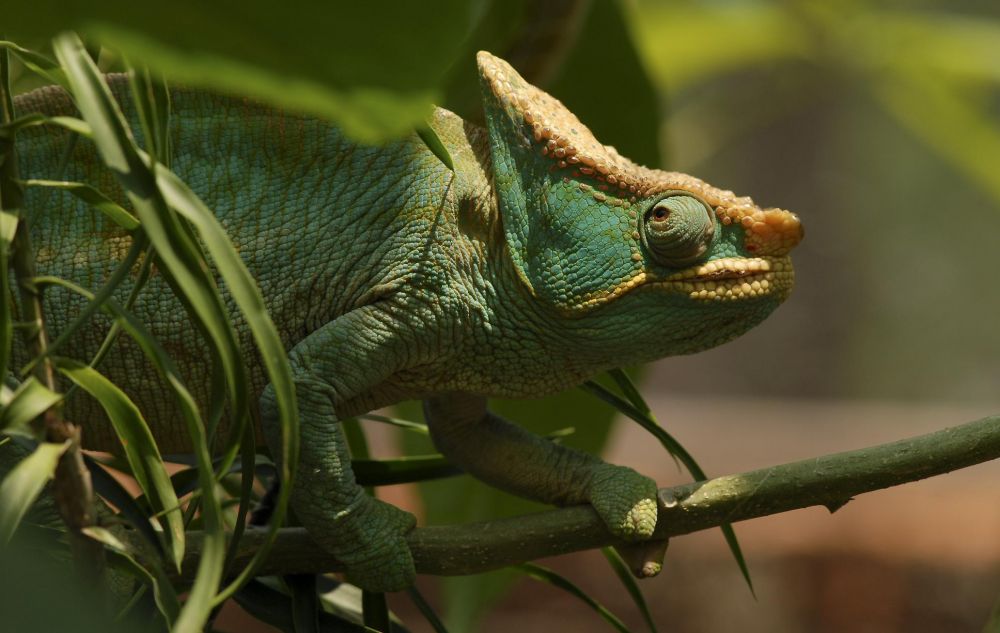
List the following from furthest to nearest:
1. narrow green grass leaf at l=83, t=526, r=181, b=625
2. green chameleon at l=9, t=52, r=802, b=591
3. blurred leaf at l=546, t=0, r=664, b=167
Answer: blurred leaf at l=546, t=0, r=664, b=167
green chameleon at l=9, t=52, r=802, b=591
narrow green grass leaf at l=83, t=526, r=181, b=625

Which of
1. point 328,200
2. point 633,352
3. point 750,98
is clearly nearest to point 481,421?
point 633,352

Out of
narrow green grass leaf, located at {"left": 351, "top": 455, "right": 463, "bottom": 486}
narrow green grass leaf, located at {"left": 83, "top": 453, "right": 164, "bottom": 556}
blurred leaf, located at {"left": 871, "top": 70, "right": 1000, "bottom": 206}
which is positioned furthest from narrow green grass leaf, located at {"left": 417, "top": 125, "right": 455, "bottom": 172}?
Result: blurred leaf, located at {"left": 871, "top": 70, "right": 1000, "bottom": 206}

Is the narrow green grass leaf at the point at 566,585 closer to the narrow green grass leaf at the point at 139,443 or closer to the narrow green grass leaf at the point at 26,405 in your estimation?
the narrow green grass leaf at the point at 139,443

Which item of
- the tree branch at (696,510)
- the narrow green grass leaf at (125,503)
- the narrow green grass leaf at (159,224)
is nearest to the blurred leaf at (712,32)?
the tree branch at (696,510)

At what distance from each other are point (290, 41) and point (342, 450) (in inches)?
33.4

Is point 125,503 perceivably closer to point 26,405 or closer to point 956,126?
point 26,405

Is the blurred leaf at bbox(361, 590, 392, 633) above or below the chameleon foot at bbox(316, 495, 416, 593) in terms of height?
below

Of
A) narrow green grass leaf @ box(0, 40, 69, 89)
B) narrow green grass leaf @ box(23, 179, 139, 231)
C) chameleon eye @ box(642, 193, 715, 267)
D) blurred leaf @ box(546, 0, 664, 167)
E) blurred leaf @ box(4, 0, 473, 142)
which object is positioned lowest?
blurred leaf @ box(4, 0, 473, 142)

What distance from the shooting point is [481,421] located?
1.27 meters

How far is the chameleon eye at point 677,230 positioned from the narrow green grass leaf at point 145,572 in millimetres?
553

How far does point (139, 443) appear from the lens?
790 mm

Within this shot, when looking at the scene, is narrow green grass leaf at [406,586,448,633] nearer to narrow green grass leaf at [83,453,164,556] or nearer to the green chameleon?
the green chameleon

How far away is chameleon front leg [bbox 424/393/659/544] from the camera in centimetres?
120

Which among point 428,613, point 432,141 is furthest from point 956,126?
point 432,141
